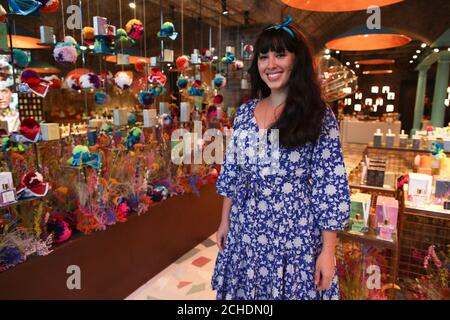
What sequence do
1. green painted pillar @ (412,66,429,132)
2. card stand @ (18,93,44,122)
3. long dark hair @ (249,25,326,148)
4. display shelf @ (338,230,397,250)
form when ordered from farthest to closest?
1. green painted pillar @ (412,66,429,132)
2. card stand @ (18,93,44,122)
3. display shelf @ (338,230,397,250)
4. long dark hair @ (249,25,326,148)

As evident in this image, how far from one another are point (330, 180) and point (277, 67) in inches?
16.9

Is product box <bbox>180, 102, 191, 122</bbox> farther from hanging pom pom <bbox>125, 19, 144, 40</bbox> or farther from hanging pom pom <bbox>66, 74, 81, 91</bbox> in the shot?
hanging pom pom <bbox>66, 74, 81, 91</bbox>

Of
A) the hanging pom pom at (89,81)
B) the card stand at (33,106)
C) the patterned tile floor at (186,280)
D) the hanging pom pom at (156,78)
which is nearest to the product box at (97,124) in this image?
the hanging pom pom at (156,78)

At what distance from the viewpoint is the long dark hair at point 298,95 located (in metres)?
1.13

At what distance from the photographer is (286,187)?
1.20 meters

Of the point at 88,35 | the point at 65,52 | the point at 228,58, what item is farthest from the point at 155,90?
the point at 228,58

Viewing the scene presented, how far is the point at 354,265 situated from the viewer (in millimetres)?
1977

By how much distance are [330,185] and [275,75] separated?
42cm

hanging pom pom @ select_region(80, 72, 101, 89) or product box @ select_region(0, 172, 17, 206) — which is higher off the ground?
hanging pom pom @ select_region(80, 72, 101, 89)

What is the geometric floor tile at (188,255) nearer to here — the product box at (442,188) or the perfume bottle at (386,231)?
the perfume bottle at (386,231)

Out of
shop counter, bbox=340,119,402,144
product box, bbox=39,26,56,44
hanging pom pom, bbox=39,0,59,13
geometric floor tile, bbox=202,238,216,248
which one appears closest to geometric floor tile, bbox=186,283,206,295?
geometric floor tile, bbox=202,238,216,248

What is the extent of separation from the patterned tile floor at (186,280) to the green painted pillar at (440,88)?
326 inches

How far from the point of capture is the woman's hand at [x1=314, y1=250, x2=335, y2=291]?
1172 mm

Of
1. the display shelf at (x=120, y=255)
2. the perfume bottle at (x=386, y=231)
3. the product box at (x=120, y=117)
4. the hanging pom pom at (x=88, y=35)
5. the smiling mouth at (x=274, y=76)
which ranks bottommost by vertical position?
the display shelf at (x=120, y=255)
